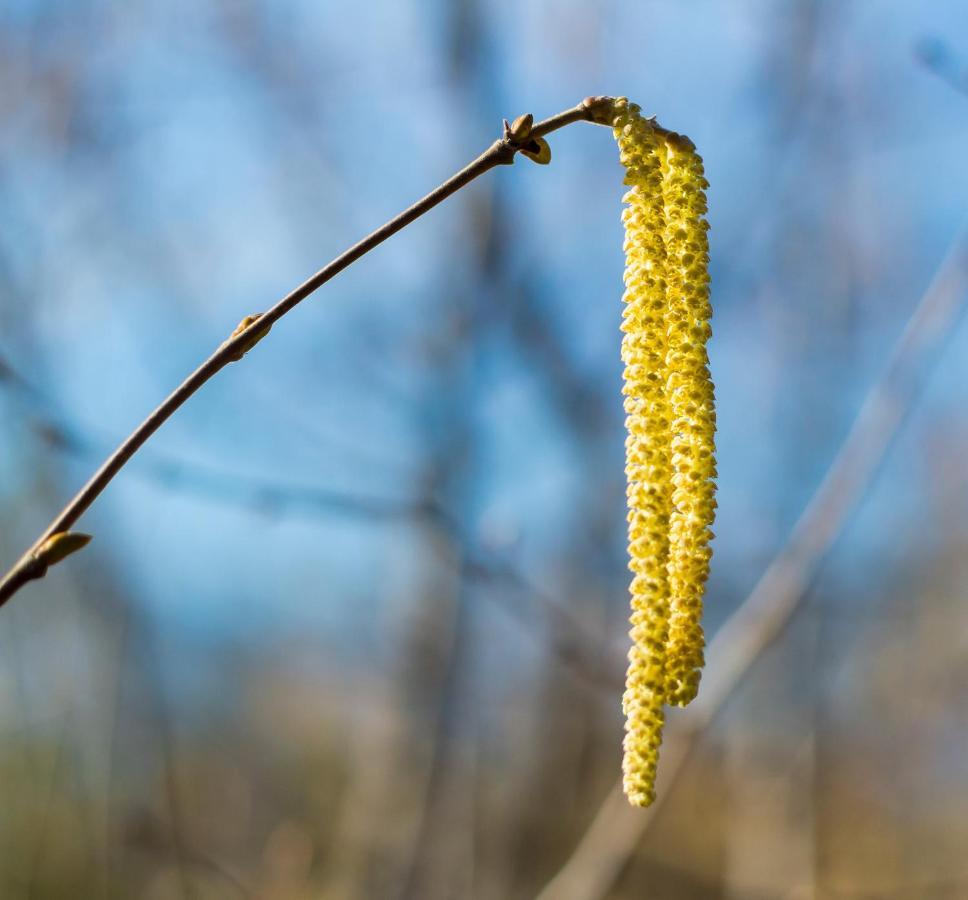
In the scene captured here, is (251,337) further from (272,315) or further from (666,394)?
(666,394)

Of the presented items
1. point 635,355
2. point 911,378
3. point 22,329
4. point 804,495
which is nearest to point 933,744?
point 804,495

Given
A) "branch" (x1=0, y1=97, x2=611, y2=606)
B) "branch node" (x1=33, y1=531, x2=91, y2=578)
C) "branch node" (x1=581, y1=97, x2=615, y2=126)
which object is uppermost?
"branch node" (x1=581, y1=97, x2=615, y2=126)

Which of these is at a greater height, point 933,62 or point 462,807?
point 933,62

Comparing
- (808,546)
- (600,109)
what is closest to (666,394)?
(600,109)

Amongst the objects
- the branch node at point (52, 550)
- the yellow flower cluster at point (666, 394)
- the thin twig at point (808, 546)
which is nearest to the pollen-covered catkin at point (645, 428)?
the yellow flower cluster at point (666, 394)

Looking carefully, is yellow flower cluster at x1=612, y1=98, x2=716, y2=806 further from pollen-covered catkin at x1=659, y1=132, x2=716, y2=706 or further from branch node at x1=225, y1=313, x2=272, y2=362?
branch node at x1=225, y1=313, x2=272, y2=362

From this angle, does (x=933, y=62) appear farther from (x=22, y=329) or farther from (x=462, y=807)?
(x=22, y=329)

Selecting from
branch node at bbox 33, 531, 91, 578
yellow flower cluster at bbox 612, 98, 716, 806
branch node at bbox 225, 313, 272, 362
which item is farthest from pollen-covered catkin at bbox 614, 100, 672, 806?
branch node at bbox 33, 531, 91, 578
